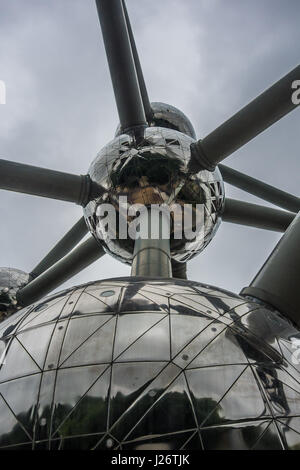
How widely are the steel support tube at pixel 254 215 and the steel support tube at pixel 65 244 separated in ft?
8.03

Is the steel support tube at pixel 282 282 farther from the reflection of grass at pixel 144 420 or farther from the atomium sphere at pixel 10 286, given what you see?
the atomium sphere at pixel 10 286

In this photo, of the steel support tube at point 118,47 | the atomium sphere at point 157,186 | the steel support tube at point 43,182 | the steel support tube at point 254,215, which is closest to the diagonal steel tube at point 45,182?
the steel support tube at point 43,182

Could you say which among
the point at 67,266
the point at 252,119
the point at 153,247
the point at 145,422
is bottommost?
the point at 145,422

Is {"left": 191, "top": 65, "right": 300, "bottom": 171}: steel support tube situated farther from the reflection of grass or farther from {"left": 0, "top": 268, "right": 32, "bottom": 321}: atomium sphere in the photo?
{"left": 0, "top": 268, "right": 32, "bottom": 321}: atomium sphere

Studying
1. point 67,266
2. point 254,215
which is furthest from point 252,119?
point 67,266

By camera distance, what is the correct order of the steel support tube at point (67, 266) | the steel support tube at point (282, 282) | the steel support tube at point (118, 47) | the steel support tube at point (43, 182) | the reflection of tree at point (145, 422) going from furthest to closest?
the steel support tube at point (67, 266)
the steel support tube at point (118, 47)
the steel support tube at point (43, 182)
the steel support tube at point (282, 282)
the reflection of tree at point (145, 422)

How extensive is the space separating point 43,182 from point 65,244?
2.89m

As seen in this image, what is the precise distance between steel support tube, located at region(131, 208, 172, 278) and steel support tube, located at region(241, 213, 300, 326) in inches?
38.5

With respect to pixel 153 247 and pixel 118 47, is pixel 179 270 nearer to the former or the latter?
pixel 153 247

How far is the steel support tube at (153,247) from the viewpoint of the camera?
15.4ft

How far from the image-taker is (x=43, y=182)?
17.5 feet

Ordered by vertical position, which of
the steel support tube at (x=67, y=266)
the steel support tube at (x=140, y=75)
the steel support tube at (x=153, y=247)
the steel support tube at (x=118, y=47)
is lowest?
the steel support tube at (x=153, y=247)

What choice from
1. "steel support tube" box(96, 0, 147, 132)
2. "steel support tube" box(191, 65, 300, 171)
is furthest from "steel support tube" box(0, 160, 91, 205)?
"steel support tube" box(191, 65, 300, 171)
